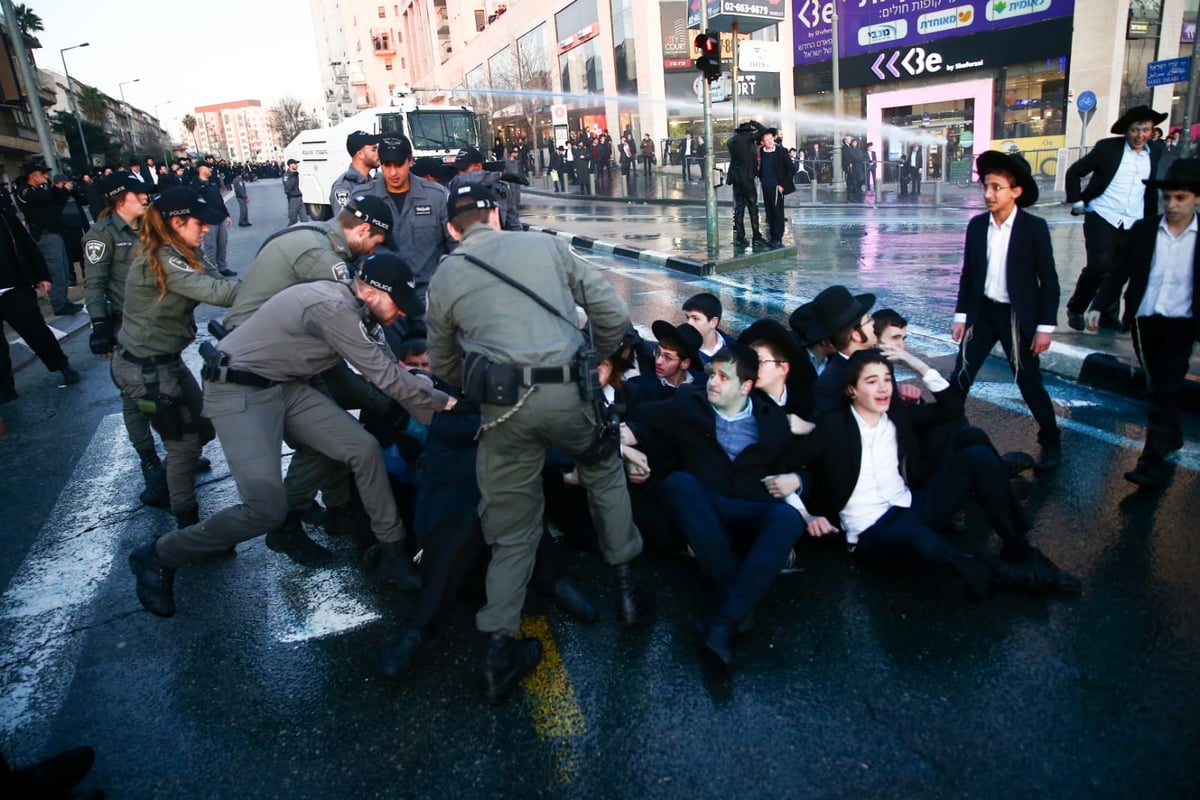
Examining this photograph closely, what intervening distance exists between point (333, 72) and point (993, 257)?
4537 inches

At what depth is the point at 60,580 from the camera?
4.00m

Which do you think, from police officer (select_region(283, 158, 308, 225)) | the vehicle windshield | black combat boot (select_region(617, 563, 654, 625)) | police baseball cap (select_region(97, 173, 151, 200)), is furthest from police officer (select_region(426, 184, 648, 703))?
the vehicle windshield

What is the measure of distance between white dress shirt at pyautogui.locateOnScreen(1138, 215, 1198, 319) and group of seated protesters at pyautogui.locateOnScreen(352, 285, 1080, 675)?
4.67 ft

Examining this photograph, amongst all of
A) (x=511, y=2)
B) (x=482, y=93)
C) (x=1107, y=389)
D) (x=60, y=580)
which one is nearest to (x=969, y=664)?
(x=1107, y=389)

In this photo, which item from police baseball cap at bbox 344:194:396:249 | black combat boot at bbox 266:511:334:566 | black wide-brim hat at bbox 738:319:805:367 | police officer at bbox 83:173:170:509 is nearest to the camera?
black wide-brim hat at bbox 738:319:805:367

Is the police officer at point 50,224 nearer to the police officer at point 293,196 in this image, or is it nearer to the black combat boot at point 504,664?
the police officer at point 293,196

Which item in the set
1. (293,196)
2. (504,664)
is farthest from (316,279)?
(293,196)

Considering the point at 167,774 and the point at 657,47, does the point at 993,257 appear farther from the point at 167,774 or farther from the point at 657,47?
the point at 657,47

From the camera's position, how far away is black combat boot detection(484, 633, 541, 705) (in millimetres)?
2834

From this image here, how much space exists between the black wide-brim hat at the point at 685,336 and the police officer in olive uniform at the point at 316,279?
147 centimetres

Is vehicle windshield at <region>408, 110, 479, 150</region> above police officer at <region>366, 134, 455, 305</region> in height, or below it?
above

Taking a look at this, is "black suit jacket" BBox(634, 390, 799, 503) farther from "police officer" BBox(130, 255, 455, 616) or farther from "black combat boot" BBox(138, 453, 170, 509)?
"black combat boot" BBox(138, 453, 170, 509)

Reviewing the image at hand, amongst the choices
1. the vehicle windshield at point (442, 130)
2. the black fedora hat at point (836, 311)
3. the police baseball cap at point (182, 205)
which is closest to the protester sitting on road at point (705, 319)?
the black fedora hat at point (836, 311)

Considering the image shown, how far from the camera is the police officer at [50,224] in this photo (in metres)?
11.0
